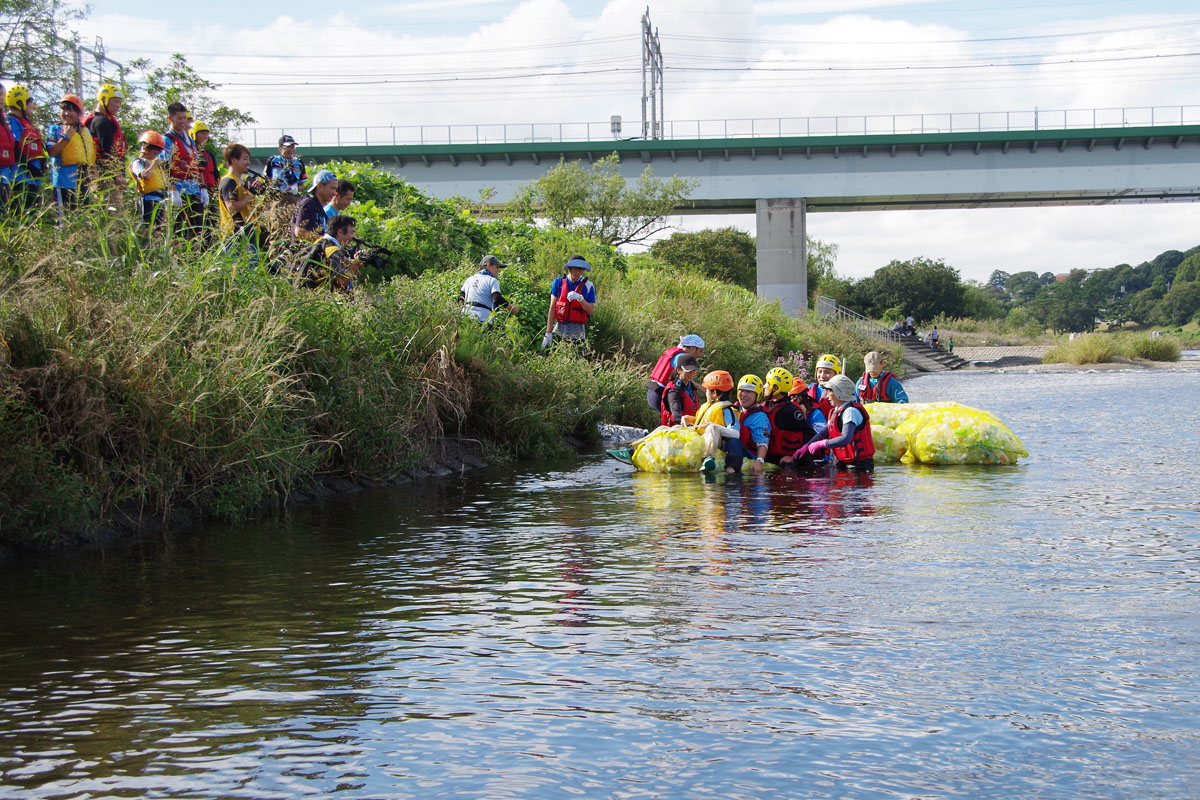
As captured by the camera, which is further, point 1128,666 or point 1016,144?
point 1016,144

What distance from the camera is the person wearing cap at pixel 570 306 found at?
58.0 feet

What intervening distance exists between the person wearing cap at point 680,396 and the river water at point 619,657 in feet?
12.8

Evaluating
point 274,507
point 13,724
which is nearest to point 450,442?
point 274,507

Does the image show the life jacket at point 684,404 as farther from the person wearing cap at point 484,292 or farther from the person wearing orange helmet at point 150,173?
the person wearing orange helmet at point 150,173

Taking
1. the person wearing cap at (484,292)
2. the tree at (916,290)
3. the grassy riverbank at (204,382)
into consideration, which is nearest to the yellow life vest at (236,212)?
the grassy riverbank at (204,382)

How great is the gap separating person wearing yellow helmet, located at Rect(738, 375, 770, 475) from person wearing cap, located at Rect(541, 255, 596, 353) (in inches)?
179

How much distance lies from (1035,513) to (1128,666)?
4922 mm

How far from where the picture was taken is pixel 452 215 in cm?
2208

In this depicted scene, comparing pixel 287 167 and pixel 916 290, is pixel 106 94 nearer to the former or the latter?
pixel 287 167

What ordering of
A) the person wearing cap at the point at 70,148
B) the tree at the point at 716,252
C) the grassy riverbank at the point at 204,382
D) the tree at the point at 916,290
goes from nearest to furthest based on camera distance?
the grassy riverbank at the point at 204,382 < the person wearing cap at the point at 70,148 < the tree at the point at 716,252 < the tree at the point at 916,290

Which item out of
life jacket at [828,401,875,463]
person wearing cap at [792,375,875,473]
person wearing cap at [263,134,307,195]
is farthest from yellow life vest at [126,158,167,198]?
life jacket at [828,401,875,463]

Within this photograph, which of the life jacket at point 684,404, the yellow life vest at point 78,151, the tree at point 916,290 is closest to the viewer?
the yellow life vest at point 78,151

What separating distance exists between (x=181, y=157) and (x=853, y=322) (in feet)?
130

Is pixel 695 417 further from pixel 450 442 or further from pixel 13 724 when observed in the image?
pixel 13 724
